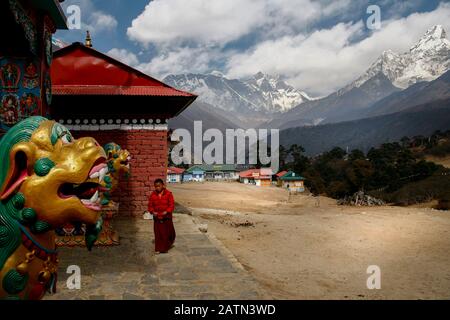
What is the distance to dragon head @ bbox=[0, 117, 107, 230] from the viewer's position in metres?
2.94

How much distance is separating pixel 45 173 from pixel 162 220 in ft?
16.0

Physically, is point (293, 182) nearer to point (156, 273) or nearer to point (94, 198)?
point (156, 273)

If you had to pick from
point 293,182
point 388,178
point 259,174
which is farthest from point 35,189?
point 259,174

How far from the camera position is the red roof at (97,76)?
11.2 meters

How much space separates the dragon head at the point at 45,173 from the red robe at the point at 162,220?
4656 mm

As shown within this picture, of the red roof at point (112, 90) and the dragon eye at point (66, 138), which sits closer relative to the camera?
the dragon eye at point (66, 138)

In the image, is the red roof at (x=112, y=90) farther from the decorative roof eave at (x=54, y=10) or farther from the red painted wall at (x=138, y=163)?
the decorative roof eave at (x=54, y=10)

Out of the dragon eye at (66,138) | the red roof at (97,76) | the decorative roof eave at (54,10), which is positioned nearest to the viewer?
the dragon eye at (66,138)

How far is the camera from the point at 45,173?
2936 mm

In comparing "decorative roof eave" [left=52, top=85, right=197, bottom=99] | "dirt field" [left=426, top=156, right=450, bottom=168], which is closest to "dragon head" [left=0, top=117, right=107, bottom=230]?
"decorative roof eave" [left=52, top=85, right=197, bottom=99]

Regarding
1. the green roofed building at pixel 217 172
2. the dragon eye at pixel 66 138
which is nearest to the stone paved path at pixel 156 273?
the dragon eye at pixel 66 138

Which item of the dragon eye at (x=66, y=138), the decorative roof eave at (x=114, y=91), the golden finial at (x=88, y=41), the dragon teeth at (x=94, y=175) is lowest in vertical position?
the dragon teeth at (x=94, y=175)

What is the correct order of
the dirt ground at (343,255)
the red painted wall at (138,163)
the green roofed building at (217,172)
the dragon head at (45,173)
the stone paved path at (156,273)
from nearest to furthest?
the dragon head at (45,173), the stone paved path at (156,273), the dirt ground at (343,255), the red painted wall at (138,163), the green roofed building at (217,172)
